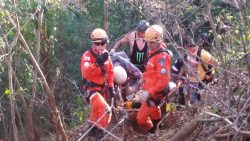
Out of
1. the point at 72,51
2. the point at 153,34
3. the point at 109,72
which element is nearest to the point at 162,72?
the point at 153,34

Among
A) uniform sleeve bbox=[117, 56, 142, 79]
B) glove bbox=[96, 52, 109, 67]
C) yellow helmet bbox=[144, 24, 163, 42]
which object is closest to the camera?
yellow helmet bbox=[144, 24, 163, 42]

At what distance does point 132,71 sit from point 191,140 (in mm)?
2689

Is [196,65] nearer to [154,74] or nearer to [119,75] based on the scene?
[154,74]

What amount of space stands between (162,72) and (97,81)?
40.3 inches

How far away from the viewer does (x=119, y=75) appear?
7.68 m

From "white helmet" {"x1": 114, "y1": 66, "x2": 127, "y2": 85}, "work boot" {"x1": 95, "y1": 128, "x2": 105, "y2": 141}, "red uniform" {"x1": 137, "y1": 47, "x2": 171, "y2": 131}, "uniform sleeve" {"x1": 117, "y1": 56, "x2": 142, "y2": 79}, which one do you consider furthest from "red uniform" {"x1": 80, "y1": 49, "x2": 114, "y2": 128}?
"uniform sleeve" {"x1": 117, "y1": 56, "x2": 142, "y2": 79}

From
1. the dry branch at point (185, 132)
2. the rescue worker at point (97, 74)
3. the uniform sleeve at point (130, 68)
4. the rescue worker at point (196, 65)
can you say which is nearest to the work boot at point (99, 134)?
the rescue worker at point (97, 74)

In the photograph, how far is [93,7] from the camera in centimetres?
1462

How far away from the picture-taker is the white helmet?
7.66 meters

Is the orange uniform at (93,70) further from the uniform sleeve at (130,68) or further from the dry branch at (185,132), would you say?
the dry branch at (185,132)

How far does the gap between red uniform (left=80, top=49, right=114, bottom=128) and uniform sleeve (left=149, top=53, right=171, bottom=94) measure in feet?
2.43

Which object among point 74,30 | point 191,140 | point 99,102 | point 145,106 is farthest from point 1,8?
point 74,30

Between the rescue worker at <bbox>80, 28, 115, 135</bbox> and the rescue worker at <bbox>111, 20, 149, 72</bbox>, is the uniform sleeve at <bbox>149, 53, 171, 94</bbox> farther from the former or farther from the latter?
the rescue worker at <bbox>111, 20, 149, 72</bbox>

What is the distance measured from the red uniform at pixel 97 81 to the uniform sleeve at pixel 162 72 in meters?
0.74
